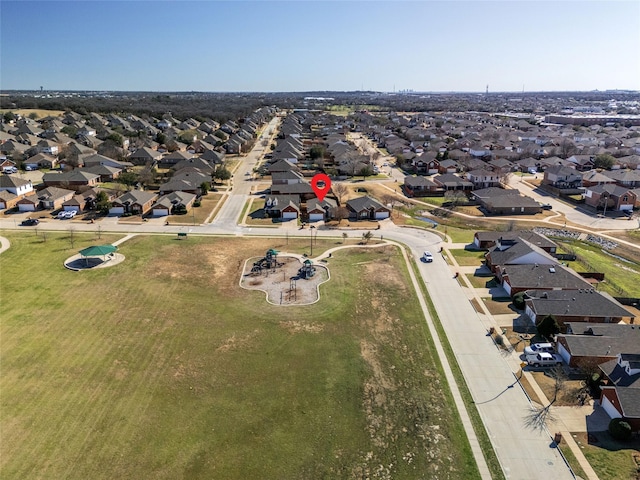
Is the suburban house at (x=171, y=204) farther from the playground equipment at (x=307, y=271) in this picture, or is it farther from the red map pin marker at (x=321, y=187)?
the playground equipment at (x=307, y=271)

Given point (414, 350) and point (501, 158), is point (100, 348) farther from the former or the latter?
point (501, 158)

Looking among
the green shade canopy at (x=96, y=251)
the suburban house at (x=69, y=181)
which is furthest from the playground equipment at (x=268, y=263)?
the suburban house at (x=69, y=181)

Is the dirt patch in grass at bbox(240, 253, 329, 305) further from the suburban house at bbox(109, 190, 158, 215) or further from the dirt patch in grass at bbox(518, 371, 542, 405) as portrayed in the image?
the suburban house at bbox(109, 190, 158, 215)

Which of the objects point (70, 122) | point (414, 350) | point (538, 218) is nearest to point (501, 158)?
point (538, 218)

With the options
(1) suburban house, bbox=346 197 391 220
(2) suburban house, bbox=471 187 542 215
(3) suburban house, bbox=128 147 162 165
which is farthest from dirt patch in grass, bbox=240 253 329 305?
(3) suburban house, bbox=128 147 162 165

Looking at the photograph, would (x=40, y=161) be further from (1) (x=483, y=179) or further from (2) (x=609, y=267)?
(2) (x=609, y=267)

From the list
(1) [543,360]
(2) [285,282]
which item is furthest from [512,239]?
(2) [285,282]
